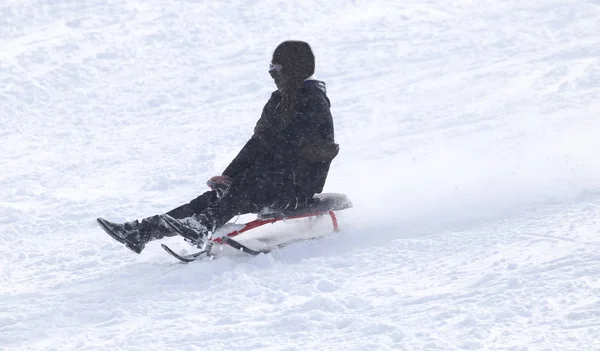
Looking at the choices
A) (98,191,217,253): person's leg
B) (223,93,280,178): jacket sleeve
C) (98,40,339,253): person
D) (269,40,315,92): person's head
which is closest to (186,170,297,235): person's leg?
(98,40,339,253): person

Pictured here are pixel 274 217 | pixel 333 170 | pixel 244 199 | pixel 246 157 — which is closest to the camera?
pixel 244 199

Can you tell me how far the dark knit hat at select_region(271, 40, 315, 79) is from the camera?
5617 millimetres

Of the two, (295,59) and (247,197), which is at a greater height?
(295,59)

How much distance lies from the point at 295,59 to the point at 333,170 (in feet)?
8.44

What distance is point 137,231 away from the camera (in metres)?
5.45

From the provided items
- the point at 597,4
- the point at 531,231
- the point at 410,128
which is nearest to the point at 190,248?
the point at 531,231

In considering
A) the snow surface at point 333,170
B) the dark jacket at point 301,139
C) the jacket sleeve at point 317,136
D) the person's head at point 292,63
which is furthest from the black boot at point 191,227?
the person's head at point 292,63

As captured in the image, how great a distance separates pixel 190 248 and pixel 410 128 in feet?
12.1

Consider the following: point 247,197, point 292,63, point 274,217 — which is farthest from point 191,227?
point 292,63

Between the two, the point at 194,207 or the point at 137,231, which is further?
the point at 194,207

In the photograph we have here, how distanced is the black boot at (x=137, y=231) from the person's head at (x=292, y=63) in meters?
1.16

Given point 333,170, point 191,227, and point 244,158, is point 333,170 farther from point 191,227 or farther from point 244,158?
point 191,227

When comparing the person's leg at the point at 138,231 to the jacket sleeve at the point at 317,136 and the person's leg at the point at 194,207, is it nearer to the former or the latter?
the person's leg at the point at 194,207

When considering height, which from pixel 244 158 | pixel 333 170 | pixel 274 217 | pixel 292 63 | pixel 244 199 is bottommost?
pixel 274 217
